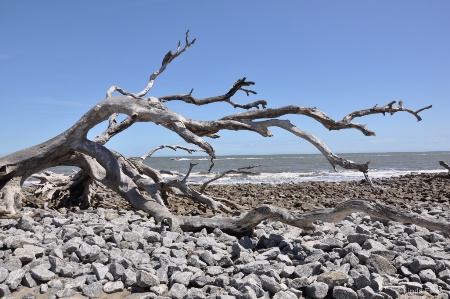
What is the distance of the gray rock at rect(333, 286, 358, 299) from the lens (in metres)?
3.23

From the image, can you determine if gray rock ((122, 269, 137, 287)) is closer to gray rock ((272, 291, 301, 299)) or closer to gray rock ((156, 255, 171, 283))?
gray rock ((156, 255, 171, 283))

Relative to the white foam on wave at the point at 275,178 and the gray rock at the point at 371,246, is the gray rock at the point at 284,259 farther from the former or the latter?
the white foam on wave at the point at 275,178

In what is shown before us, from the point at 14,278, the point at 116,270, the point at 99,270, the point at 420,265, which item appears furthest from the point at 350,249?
the point at 14,278

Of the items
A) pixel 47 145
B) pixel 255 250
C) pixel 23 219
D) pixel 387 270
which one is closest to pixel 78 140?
pixel 47 145

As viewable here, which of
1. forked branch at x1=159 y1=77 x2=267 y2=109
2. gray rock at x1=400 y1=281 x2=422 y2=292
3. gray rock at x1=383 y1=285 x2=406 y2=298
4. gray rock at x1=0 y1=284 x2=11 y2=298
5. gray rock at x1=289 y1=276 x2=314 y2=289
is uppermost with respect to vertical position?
forked branch at x1=159 y1=77 x2=267 y2=109

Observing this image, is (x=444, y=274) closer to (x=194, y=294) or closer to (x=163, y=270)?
(x=194, y=294)

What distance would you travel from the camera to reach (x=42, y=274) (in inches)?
139

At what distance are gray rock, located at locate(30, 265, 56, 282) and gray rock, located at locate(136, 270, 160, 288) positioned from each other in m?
0.80

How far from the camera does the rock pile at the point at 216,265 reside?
3338mm

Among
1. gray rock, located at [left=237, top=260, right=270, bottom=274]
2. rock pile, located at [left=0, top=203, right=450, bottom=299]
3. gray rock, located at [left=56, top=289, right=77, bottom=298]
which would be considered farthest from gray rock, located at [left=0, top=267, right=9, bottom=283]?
gray rock, located at [left=237, top=260, right=270, bottom=274]

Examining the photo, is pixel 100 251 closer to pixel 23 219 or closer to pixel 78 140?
pixel 23 219

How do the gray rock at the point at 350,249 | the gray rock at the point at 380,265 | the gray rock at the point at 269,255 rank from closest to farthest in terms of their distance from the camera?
the gray rock at the point at 380,265 < the gray rock at the point at 269,255 < the gray rock at the point at 350,249

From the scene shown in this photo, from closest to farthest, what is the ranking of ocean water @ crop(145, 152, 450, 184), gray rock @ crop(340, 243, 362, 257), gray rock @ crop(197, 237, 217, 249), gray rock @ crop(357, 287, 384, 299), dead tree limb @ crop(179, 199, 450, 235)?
1. gray rock @ crop(357, 287, 384, 299)
2. gray rock @ crop(340, 243, 362, 257)
3. dead tree limb @ crop(179, 199, 450, 235)
4. gray rock @ crop(197, 237, 217, 249)
5. ocean water @ crop(145, 152, 450, 184)

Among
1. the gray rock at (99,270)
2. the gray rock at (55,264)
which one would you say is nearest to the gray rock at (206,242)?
the gray rock at (99,270)
